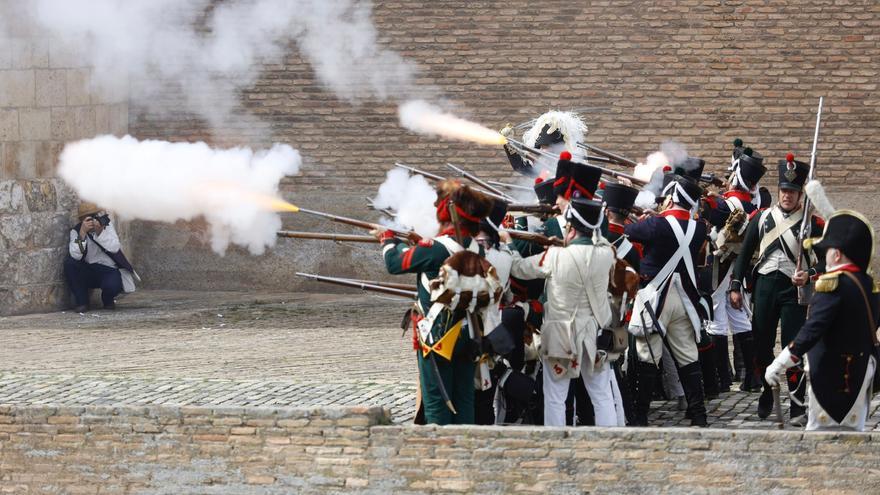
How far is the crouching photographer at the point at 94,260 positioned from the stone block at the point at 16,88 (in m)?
1.20

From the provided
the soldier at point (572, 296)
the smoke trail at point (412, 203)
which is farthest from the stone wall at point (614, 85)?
the soldier at point (572, 296)

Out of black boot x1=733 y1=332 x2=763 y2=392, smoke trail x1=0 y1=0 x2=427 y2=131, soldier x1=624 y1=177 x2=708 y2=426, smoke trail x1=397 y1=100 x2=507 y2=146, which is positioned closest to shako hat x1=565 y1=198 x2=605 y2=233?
soldier x1=624 y1=177 x2=708 y2=426

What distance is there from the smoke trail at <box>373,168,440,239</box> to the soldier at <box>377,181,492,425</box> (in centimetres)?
82

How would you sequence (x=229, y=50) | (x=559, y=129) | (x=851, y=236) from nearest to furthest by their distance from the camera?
(x=851, y=236) < (x=559, y=129) < (x=229, y=50)

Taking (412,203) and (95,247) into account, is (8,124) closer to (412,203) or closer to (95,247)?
(95,247)

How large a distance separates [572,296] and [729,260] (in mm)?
2747

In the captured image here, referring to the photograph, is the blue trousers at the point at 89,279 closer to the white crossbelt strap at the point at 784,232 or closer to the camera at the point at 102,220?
the camera at the point at 102,220

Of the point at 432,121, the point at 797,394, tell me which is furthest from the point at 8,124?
the point at 797,394

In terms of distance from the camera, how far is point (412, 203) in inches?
438

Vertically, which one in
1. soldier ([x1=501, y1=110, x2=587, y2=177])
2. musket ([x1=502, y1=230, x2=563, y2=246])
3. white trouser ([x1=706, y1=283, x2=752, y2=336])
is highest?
soldier ([x1=501, y1=110, x2=587, y2=177])

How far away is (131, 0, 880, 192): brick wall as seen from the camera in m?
16.8

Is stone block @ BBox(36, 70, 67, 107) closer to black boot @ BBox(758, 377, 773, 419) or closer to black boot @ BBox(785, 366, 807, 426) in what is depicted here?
black boot @ BBox(758, 377, 773, 419)

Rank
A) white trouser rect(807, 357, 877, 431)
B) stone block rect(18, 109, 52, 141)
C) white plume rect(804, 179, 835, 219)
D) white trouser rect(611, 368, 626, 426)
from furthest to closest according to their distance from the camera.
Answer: stone block rect(18, 109, 52, 141)
white trouser rect(611, 368, 626, 426)
white plume rect(804, 179, 835, 219)
white trouser rect(807, 357, 877, 431)

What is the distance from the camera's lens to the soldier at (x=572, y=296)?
372 inches
